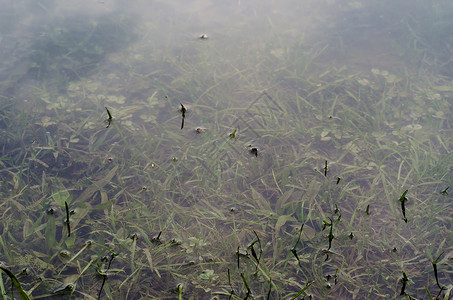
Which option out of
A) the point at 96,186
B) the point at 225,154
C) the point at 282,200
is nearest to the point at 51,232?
the point at 96,186

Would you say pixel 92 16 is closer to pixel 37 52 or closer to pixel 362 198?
pixel 37 52

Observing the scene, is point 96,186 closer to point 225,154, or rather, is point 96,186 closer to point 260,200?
point 225,154

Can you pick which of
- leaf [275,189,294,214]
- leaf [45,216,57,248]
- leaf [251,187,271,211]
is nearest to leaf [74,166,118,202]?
leaf [45,216,57,248]

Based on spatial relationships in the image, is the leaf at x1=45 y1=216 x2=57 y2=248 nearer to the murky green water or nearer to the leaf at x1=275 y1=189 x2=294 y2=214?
the murky green water

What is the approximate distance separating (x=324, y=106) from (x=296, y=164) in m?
0.65

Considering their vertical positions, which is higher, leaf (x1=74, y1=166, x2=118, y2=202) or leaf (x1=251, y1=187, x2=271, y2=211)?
leaf (x1=74, y1=166, x2=118, y2=202)

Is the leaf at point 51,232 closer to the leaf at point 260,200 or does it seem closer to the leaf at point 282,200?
the leaf at point 260,200

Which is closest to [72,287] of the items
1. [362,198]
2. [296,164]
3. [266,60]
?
[296,164]

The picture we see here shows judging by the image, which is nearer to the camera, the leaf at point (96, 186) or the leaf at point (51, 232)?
the leaf at point (51, 232)

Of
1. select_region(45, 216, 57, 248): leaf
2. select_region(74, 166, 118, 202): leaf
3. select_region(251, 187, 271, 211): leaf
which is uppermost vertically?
select_region(74, 166, 118, 202): leaf

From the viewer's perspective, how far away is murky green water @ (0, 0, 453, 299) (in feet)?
5.89

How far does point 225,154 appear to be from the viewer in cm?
234

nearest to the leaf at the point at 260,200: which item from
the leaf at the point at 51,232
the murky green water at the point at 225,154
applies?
the murky green water at the point at 225,154

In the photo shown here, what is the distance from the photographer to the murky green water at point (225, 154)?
179cm
